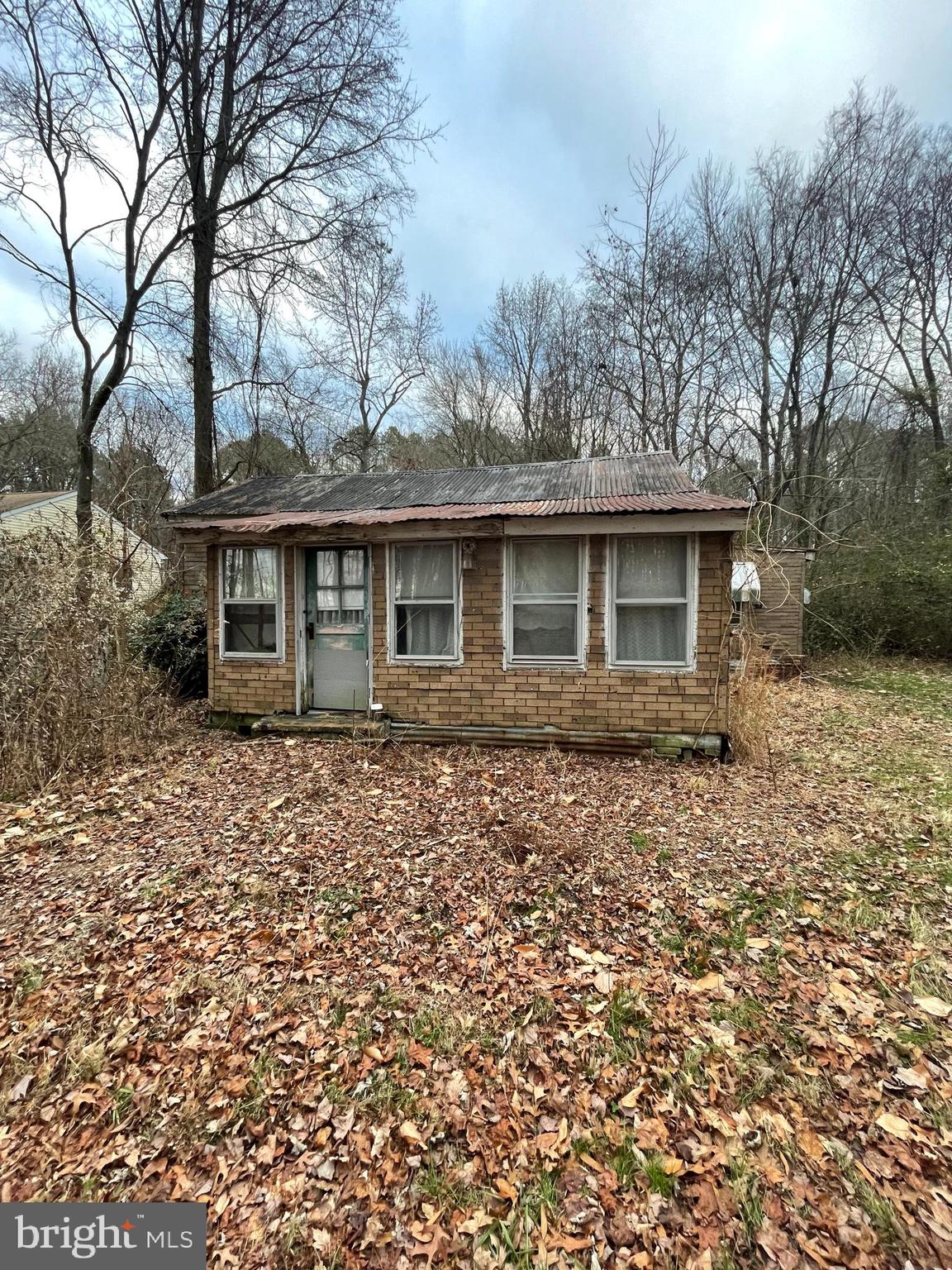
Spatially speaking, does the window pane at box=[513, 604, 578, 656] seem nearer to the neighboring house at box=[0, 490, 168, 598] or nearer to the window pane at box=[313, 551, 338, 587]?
the window pane at box=[313, 551, 338, 587]

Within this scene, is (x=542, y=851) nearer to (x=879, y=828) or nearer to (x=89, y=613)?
(x=879, y=828)

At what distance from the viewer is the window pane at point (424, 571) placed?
21.7 ft

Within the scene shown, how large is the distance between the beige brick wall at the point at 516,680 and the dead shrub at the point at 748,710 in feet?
1.46

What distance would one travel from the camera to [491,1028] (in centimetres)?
249

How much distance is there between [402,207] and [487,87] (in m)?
2.76

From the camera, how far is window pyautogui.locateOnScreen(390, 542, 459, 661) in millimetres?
6590

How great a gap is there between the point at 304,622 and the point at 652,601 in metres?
4.43

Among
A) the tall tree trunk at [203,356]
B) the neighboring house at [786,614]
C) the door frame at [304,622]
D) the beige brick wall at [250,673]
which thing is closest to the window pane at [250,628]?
the beige brick wall at [250,673]

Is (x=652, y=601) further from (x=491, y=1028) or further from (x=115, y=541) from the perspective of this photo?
(x=115, y=541)

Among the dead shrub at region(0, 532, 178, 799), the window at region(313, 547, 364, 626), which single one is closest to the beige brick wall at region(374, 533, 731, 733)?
the window at region(313, 547, 364, 626)

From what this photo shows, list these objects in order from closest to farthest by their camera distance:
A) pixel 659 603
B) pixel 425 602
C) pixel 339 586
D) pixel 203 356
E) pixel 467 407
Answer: pixel 659 603, pixel 425 602, pixel 339 586, pixel 203 356, pixel 467 407

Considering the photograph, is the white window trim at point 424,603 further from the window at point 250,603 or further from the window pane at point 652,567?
the window pane at point 652,567

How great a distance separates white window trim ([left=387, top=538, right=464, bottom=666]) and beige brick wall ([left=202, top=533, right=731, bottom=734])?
2.4 inches

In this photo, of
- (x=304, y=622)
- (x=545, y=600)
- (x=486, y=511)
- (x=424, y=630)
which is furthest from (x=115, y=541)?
(x=545, y=600)
